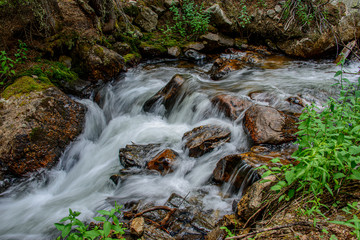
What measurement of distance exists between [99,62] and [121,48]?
5.74ft

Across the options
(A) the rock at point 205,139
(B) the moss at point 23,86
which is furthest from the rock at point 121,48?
(A) the rock at point 205,139

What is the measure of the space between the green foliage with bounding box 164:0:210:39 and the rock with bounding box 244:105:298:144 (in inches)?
251

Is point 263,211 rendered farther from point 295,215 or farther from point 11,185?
point 11,185

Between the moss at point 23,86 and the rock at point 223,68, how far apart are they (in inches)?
203

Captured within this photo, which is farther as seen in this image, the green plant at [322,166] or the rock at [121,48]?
the rock at [121,48]

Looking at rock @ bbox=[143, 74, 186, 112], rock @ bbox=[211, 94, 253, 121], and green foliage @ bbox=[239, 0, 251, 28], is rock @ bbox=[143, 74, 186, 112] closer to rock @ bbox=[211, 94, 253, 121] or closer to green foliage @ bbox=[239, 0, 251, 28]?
rock @ bbox=[211, 94, 253, 121]

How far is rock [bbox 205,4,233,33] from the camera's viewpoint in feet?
32.5

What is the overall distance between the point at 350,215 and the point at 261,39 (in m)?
9.64

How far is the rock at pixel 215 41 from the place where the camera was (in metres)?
9.58

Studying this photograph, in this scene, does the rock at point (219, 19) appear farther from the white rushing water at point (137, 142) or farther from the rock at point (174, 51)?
the white rushing water at point (137, 142)

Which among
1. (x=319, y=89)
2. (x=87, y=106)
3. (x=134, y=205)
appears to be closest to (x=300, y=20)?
(x=319, y=89)

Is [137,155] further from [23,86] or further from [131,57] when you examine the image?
[131,57]

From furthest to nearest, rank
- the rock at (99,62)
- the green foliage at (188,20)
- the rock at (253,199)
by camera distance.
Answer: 1. the green foliage at (188,20)
2. the rock at (99,62)
3. the rock at (253,199)

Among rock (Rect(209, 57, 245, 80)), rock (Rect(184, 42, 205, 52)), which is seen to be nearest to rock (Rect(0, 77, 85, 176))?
rock (Rect(209, 57, 245, 80))
